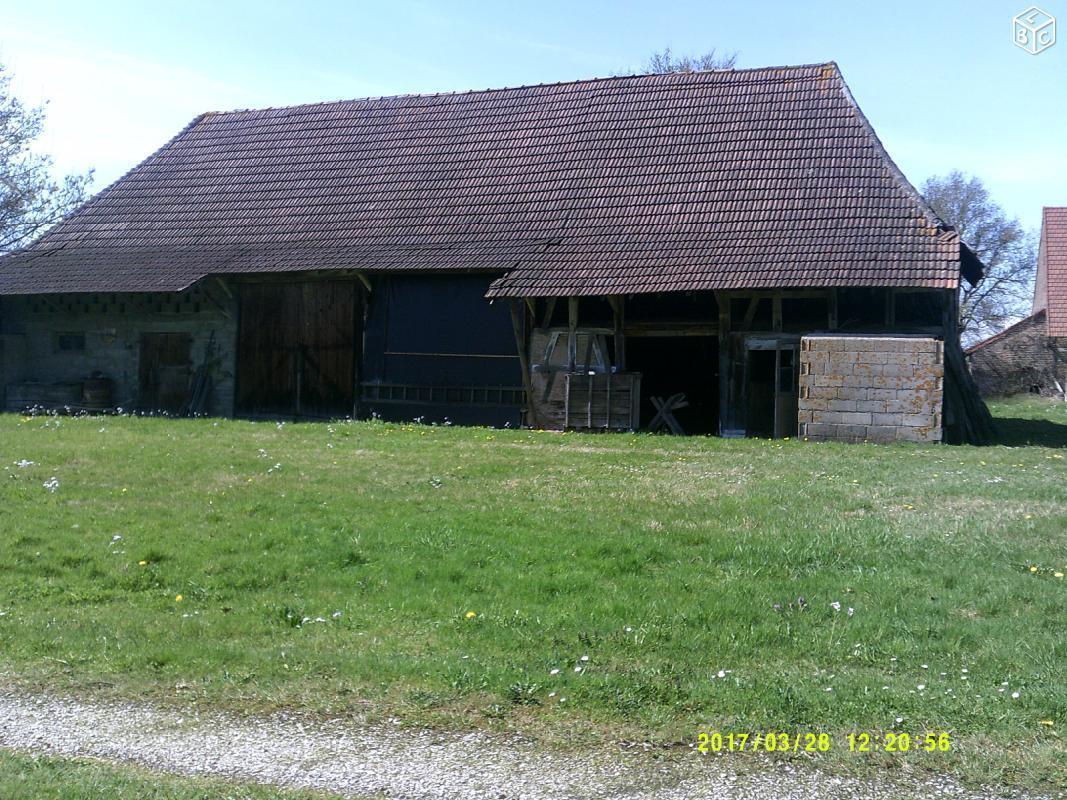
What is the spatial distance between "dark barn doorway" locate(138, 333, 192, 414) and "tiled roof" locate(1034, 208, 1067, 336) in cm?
2662

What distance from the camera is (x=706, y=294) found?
19328mm

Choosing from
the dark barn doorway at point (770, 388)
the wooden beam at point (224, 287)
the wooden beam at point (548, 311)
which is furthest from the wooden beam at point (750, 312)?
the wooden beam at point (224, 287)

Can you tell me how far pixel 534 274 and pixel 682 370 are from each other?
3691 millimetres

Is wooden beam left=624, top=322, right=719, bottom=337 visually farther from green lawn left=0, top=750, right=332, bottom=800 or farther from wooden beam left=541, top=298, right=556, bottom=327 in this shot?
green lawn left=0, top=750, right=332, bottom=800

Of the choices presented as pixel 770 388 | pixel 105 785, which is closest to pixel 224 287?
pixel 770 388

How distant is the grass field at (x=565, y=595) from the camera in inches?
208

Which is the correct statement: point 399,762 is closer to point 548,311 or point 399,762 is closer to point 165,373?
point 548,311

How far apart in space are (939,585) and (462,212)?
1583cm

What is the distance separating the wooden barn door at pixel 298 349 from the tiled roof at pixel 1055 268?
24.1 metres

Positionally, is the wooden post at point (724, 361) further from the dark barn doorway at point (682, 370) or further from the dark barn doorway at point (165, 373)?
the dark barn doorway at point (165, 373)

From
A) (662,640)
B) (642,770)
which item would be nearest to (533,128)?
(662,640)

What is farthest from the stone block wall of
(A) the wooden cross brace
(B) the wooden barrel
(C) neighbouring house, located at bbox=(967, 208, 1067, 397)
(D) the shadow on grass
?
(B) the wooden barrel

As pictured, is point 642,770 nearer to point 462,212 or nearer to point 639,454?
point 639,454

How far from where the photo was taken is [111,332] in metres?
23.0
